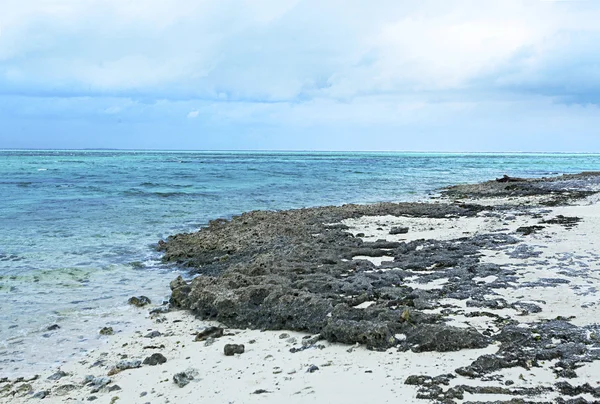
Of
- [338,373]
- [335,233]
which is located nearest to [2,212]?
[335,233]

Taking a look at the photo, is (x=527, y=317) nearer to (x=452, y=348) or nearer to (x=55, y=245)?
(x=452, y=348)

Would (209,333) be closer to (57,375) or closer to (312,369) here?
(57,375)

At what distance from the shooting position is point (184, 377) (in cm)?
555

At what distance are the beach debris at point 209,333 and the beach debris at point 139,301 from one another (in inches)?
92.7

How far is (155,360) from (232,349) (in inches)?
37.4

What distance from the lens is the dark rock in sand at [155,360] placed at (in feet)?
20.5

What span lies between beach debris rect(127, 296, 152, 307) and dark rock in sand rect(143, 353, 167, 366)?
2.88 meters

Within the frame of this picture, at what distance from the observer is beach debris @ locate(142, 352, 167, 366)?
6.24 m

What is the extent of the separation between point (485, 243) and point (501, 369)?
6807 millimetres

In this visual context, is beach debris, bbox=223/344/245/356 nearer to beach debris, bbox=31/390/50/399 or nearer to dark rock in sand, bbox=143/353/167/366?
dark rock in sand, bbox=143/353/167/366

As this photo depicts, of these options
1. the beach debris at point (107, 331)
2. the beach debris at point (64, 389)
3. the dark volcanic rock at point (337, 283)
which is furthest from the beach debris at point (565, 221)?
the beach debris at point (64, 389)

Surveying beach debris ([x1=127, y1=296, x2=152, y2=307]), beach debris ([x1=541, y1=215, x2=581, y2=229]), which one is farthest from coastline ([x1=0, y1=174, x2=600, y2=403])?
beach debris ([x1=541, y1=215, x2=581, y2=229])

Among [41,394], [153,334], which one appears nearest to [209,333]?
[153,334]

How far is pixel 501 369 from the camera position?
5.00m
